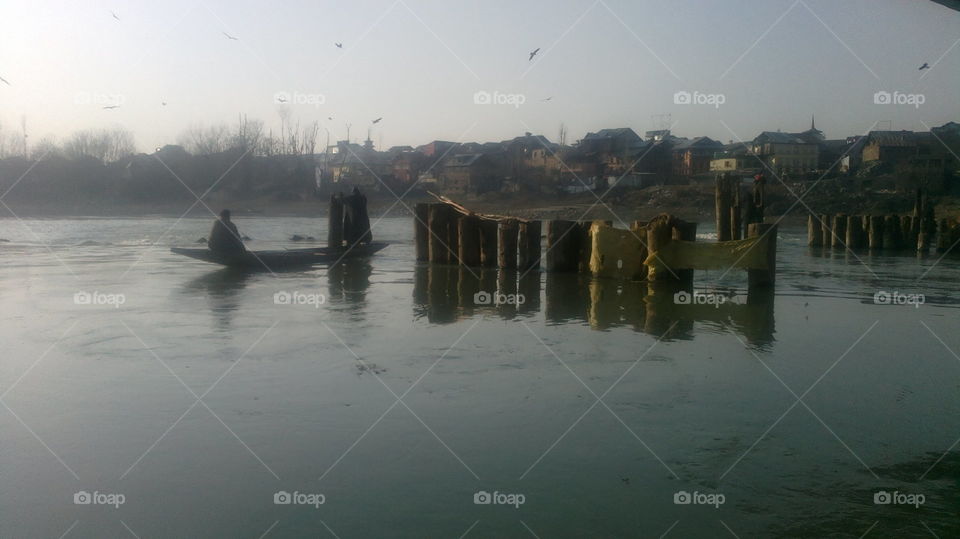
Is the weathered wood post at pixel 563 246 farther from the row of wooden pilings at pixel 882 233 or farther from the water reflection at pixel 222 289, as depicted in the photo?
the row of wooden pilings at pixel 882 233

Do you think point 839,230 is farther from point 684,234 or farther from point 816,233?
point 684,234

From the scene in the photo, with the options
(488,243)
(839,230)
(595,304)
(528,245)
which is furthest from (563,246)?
(839,230)

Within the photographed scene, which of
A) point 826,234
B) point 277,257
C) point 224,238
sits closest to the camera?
point 224,238

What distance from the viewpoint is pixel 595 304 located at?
49.6 ft

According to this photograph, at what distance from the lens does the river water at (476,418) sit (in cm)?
574

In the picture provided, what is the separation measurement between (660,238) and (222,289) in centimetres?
924

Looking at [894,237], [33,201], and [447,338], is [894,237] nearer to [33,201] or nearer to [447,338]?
[447,338]

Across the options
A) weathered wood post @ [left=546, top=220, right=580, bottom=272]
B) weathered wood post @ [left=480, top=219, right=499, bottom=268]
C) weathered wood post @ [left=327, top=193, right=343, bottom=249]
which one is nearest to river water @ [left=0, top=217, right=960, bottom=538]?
weathered wood post @ [left=546, top=220, right=580, bottom=272]

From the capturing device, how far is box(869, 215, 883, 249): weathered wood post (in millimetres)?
32719

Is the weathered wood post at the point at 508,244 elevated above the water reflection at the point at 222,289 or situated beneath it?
elevated above

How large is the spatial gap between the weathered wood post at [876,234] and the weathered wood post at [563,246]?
1819cm

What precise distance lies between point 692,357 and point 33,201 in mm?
69641

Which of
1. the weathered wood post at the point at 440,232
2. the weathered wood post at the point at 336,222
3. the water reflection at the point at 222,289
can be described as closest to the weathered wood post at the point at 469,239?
the weathered wood post at the point at 440,232

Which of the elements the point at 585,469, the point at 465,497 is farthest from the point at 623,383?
the point at 465,497
